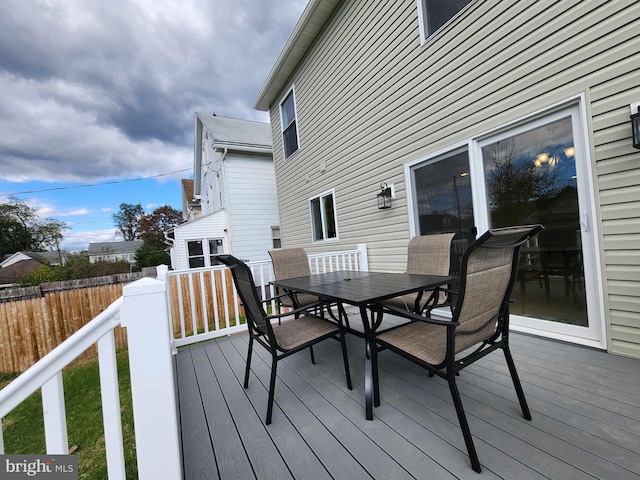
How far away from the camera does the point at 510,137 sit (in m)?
2.72

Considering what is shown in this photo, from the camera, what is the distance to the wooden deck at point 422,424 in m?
1.25

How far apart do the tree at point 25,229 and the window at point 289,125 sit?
118 feet

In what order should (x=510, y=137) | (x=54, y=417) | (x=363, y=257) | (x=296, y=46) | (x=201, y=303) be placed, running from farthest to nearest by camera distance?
1. (x=296, y=46)
2. (x=201, y=303)
3. (x=363, y=257)
4. (x=510, y=137)
5. (x=54, y=417)

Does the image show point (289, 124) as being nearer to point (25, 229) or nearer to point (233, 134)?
point (233, 134)

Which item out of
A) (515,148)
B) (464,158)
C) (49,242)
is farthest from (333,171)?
(49,242)

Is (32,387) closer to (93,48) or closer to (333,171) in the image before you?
(333,171)

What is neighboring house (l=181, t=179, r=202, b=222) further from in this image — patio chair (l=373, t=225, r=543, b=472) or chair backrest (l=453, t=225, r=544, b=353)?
chair backrest (l=453, t=225, r=544, b=353)

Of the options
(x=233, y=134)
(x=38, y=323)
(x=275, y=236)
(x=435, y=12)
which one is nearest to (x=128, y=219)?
(x=233, y=134)

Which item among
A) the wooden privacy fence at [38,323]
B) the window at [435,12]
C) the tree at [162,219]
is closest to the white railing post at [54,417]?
the window at [435,12]

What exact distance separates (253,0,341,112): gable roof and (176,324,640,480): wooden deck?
230 inches

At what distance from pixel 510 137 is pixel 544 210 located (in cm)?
80

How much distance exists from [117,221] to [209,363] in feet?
149

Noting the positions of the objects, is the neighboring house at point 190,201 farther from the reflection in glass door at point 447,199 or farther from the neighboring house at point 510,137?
the reflection in glass door at point 447,199

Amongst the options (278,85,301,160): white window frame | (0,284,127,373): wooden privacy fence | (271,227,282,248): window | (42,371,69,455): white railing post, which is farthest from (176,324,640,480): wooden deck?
(271,227,282,248): window
